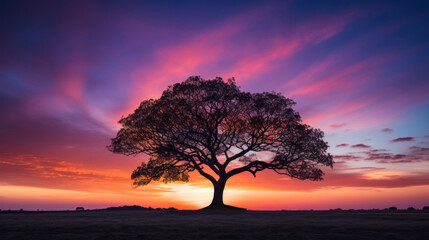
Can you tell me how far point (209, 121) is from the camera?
121 ft

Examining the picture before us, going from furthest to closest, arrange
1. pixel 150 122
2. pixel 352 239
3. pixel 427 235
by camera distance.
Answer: pixel 150 122
pixel 427 235
pixel 352 239

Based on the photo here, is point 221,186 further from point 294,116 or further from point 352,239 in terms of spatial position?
point 352,239

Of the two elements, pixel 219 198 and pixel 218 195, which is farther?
pixel 218 195

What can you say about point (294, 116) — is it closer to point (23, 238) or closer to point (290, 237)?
point (290, 237)

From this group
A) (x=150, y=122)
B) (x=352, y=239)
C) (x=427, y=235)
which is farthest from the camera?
(x=150, y=122)

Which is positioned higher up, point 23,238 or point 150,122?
point 150,122

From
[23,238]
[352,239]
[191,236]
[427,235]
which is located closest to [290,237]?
[352,239]

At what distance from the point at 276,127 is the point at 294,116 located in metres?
2.42

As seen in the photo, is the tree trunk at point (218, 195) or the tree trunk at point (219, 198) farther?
the tree trunk at point (218, 195)

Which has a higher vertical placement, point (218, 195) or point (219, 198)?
point (218, 195)

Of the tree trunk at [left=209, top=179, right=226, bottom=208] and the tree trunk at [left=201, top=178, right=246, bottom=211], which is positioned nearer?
the tree trunk at [left=201, top=178, right=246, bottom=211]

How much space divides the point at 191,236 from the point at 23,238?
492 centimetres

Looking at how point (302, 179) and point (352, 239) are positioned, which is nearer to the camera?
point (352, 239)

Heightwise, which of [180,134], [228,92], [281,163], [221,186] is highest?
[228,92]
